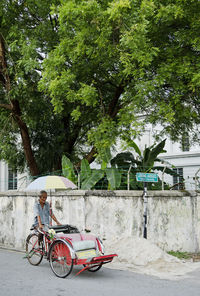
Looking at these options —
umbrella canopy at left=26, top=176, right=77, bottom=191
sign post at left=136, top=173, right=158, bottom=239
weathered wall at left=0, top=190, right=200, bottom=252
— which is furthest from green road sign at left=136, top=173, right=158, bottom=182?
umbrella canopy at left=26, top=176, right=77, bottom=191

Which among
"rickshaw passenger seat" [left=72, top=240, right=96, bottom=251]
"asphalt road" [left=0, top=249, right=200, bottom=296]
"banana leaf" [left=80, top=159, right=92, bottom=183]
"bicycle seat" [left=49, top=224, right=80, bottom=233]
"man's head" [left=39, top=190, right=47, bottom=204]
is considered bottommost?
"asphalt road" [left=0, top=249, right=200, bottom=296]

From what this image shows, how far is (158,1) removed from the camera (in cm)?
1090

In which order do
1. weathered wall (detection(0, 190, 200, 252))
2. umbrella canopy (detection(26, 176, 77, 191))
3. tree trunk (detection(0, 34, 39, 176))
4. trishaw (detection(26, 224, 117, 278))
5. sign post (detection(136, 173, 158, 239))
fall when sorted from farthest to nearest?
1. tree trunk (detection(0, 34, 39, 176))
2. weathered wall (detection(0, 190, 200, 252))
3. sign post (detection(136, 173, 158, 239))
4. umbrella canopy (detection(26, 176, 77, 191))
5. trishaw (detection(26, 224, 117, 278))

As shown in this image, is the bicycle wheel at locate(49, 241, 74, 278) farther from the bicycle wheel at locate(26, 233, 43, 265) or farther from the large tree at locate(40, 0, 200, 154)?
the large tree at locate(40, 0, 200, 154)

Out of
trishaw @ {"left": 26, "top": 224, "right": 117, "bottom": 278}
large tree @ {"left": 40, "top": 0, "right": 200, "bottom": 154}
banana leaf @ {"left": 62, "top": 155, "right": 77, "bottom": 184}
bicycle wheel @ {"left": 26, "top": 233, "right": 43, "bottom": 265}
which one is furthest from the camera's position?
banana leaf @ {"left": 62, "top": 155, "right": 77, "bottom": 184}

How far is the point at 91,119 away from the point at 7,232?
573cm

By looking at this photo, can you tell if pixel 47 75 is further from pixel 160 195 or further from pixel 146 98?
pixel 160 195

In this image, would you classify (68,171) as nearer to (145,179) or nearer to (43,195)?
(145,179)

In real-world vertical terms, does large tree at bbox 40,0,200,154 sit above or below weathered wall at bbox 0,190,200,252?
above

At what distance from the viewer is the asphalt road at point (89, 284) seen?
20.6 feet

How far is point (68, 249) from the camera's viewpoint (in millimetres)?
7270

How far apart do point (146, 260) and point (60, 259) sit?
2.26 meters

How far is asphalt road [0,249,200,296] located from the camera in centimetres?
627

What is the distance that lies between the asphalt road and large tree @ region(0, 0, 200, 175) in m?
4.14
